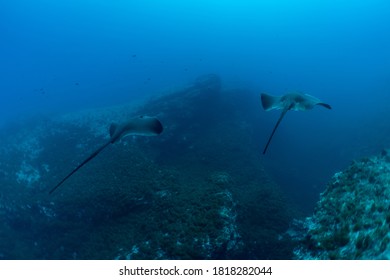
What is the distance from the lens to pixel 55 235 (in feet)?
39.8

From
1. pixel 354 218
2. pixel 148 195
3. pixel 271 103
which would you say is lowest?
pixel 148 195

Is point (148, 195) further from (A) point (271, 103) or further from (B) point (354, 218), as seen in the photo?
(B) point (354, 218)

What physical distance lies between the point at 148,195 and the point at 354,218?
7532 mm

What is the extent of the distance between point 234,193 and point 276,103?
13.9 ft

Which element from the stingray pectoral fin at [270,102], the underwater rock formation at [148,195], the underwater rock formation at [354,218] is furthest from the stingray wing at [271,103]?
the underwater rock formation at [148,195]

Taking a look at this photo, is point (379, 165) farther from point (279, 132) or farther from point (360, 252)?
point (279, 132)

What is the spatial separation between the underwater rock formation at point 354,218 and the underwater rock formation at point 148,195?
6.92 feet

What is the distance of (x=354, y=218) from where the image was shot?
217 inches

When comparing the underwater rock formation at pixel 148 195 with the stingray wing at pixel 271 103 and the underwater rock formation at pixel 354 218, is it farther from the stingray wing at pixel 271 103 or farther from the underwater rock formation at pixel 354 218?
the stingray wing at pixel 271 103

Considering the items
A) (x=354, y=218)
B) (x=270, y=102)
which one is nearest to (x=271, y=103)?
(x=270, y=102)

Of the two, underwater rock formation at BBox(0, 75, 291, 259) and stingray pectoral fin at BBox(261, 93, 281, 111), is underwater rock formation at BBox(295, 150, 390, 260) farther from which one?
stingray pectoral fin at BBox(261, 93, 281, 111)

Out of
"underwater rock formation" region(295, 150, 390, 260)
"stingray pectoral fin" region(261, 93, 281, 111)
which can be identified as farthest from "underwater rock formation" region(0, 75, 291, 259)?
"stingray pectoral fin" region(261, 93, 281, 111)

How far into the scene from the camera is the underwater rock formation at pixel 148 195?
345 inches

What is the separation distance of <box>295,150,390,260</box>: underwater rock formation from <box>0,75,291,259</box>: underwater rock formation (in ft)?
6.92
